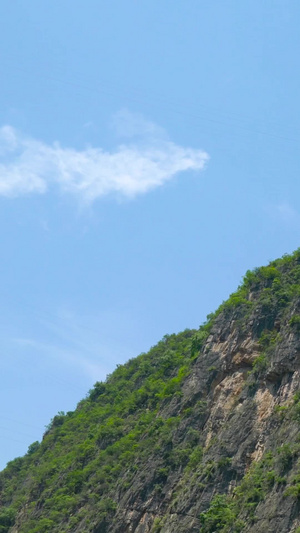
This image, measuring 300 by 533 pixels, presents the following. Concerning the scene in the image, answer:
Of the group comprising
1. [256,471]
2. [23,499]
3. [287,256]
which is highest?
[287,256]

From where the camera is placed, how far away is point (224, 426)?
5753 cm

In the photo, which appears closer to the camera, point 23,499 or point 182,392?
point 182,392

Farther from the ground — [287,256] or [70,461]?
[287,256]

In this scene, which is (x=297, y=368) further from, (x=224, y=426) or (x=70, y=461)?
(x=70, y=461)

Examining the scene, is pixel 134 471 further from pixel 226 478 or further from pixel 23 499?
pixel 23 499

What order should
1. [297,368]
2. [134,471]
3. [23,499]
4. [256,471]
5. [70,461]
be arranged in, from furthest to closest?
1. [23,499]
2. [70,461]
3. [134,471]
4. [297,368]
5. [256,471]

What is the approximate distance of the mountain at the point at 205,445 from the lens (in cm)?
4969

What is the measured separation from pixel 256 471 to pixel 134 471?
56.1 ft

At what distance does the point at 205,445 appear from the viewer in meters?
59.7

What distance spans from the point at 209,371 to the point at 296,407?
1568cm

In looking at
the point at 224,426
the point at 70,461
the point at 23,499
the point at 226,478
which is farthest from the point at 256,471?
the point at 23,499

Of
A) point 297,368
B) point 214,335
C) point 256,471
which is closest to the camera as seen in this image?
point 256,471

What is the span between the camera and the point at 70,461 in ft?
265

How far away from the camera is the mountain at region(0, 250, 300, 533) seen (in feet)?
163
